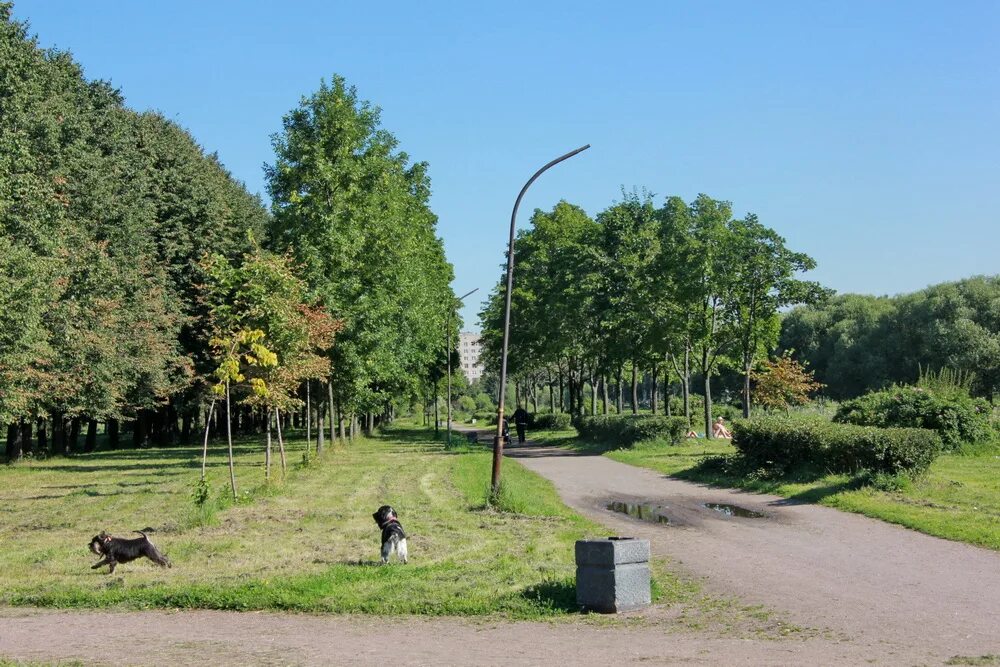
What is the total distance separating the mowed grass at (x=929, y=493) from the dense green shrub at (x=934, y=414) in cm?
60

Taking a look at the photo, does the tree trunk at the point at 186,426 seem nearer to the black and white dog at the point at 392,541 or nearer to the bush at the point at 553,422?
the bush at the point at 553,422

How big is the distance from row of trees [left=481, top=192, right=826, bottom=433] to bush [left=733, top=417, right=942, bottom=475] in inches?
481

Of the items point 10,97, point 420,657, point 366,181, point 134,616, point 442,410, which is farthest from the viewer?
point 442,410

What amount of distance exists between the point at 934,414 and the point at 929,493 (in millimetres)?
8989

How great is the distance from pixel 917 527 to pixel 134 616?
12243 millimetres

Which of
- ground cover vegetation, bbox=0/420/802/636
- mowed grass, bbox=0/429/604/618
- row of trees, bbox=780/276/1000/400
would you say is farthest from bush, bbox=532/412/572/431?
ground cover vegetation, bbox=0/420/802/636

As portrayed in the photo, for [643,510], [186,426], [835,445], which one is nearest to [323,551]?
[643,510]

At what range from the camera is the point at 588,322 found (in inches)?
1848

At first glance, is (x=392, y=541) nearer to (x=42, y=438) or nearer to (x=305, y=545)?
(x=305, y=545)

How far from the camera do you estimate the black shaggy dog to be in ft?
43.7

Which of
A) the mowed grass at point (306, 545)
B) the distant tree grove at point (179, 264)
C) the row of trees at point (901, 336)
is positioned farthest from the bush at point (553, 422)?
the mowed grass at point (306, 545)

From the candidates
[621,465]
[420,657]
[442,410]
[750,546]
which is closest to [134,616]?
[420,657]

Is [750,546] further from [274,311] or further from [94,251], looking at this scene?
[94,251]

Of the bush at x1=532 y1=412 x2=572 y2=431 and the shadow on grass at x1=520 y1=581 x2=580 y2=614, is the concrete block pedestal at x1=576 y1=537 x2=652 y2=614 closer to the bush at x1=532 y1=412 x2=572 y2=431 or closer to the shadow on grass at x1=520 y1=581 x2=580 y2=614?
the shadow on grass at x1=520 y1=581 x2=580 y2=614
